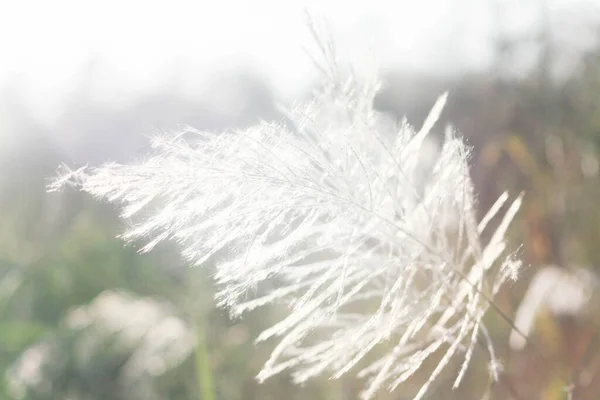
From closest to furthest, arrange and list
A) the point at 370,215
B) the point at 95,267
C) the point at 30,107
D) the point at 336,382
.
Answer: the point at 370,215 < the point at 336,382 < the point at 95,267 < the point at 30,107

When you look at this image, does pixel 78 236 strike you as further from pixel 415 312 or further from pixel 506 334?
pixel 415 312

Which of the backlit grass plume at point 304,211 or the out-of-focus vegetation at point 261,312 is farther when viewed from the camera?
the out-of-focus vegetation at point 261,312

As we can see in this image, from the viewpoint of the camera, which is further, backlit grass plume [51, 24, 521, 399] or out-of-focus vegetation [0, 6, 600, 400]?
out-of-focus vegetation [0, 6, 600, 400]

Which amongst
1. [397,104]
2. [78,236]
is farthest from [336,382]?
[78,236]

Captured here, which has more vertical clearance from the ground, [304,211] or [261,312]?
[261,312]

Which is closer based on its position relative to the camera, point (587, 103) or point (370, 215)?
point (370, 215)

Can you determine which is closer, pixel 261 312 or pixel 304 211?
pixel 304 211

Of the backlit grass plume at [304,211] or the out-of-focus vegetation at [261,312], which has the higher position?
the out-of-focus vegetation at [261,312]

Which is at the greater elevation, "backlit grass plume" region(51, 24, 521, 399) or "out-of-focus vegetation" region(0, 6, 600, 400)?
"out-of-focus vegetation" region(0, 6, 600, 400)
